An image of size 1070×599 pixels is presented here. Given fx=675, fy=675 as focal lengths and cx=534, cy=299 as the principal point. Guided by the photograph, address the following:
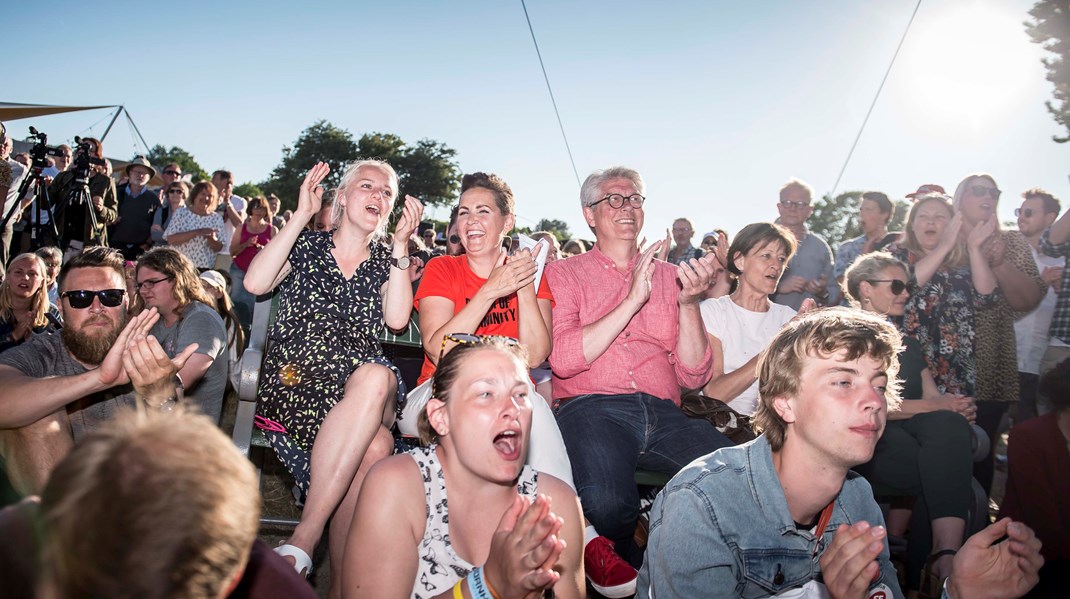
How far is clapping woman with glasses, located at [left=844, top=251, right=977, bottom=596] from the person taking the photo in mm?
3332

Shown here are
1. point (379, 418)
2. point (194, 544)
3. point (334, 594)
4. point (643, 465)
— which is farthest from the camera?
point (643, 465)

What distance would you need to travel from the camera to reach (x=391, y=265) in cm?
335

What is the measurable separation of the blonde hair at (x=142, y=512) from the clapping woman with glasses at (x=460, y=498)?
0.87m

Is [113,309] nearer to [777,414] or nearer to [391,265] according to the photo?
[391,265]

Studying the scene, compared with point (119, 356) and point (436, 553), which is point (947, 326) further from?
point (119, 356)

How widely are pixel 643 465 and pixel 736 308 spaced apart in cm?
121

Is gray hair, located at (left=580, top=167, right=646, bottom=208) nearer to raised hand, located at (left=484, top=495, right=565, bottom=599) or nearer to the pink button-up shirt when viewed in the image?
the pink button-up shirt

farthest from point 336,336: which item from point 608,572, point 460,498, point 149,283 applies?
point 608,572

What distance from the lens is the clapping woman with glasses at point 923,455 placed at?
333 centimetres

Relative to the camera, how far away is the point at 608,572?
259 centimetres

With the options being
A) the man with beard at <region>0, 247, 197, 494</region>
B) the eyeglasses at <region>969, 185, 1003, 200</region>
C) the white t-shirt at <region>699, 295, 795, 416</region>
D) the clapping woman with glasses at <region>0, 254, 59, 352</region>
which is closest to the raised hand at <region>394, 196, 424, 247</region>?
the man with beard at <region>0, 247, 197, 494</region>

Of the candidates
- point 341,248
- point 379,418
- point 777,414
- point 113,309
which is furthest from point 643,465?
point 113,309

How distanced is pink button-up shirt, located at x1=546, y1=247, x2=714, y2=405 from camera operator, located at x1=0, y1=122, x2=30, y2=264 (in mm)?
4263

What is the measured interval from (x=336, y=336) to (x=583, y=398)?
122 cm
